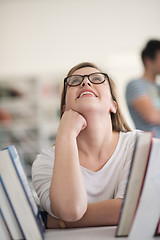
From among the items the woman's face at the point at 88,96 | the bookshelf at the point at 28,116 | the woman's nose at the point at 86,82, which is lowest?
the bookshelf at the point at 28,116

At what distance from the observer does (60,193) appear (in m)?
0.64

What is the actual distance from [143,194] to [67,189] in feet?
0.60

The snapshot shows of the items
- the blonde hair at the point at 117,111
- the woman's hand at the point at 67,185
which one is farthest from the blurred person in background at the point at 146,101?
the woman's hand at the point at 67,185

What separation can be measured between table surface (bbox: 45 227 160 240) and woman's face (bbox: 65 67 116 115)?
331 millimetres

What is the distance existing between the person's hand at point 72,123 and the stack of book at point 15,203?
0.62 feet

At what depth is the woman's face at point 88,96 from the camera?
2.61 feet

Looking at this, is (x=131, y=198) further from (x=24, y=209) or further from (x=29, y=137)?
(x=29, y=137)

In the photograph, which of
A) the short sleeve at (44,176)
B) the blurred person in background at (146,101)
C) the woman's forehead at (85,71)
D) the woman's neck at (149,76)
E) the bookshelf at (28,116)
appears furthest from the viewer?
the bookshelf at (28,116)

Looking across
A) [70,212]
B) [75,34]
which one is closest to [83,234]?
[70,212]

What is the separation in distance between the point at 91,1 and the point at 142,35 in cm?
114

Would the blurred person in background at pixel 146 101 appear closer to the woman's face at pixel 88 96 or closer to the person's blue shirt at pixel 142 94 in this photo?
the person's blue shirt at pixel 142 94

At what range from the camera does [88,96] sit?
801 millimetres

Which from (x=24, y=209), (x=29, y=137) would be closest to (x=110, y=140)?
(x=24, y=209)

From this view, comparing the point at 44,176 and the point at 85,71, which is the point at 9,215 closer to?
the point at 44,176
